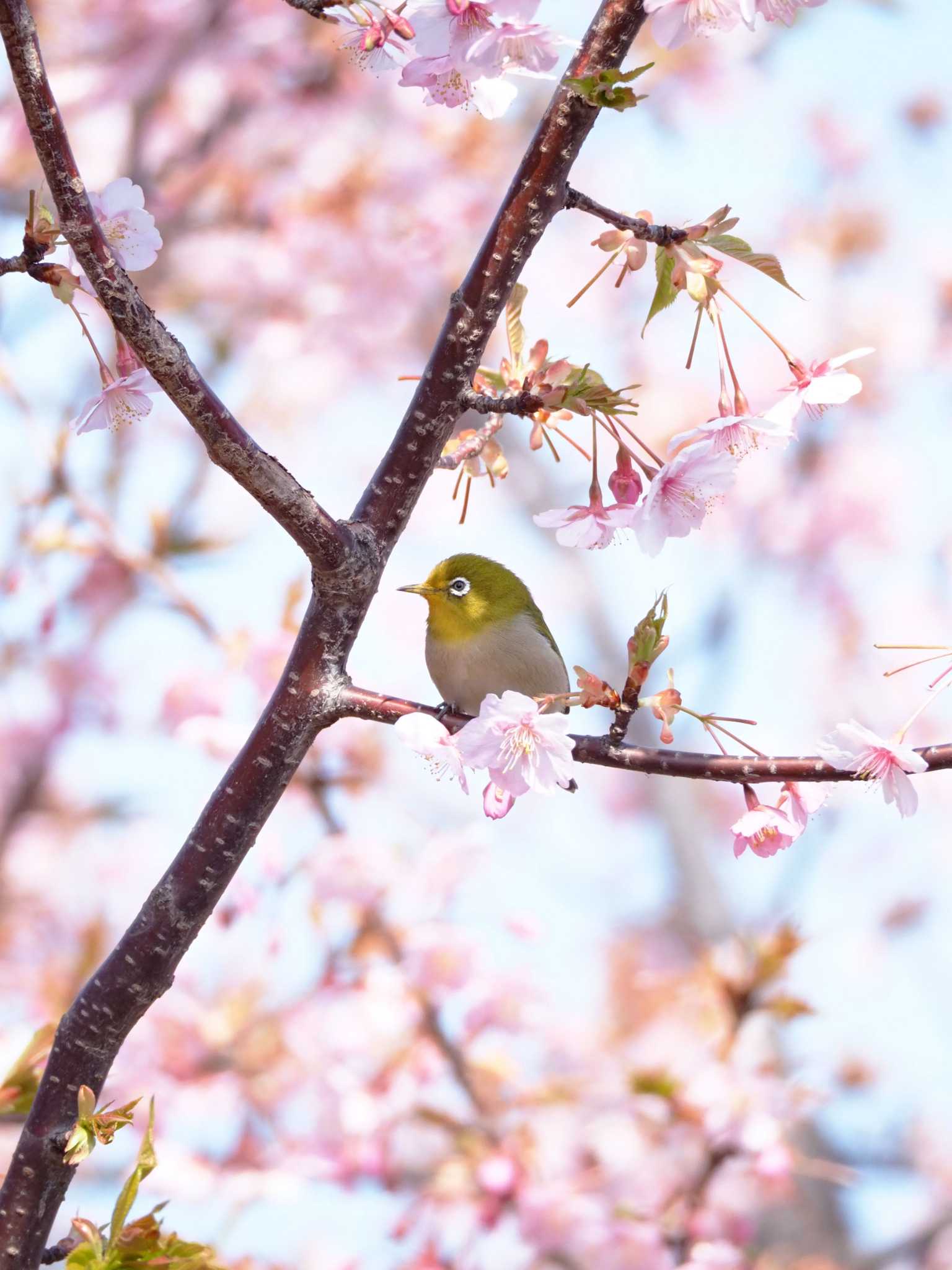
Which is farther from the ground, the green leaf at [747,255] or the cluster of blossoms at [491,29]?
the cluster of blossoms at [491,29]

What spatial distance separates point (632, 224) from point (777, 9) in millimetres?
327

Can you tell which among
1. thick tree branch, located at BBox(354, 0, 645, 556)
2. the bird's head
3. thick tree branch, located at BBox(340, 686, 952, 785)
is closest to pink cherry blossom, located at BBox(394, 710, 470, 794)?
thick tree branch, located at BBox(340, 686, 952, 785)

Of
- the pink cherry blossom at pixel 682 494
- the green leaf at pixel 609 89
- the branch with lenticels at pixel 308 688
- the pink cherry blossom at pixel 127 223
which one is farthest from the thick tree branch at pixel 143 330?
the green leaf at pixel 609 89

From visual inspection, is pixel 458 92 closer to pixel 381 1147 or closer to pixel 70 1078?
pixel 70 1078

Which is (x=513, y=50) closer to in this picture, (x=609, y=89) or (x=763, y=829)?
(x=609, y=89)

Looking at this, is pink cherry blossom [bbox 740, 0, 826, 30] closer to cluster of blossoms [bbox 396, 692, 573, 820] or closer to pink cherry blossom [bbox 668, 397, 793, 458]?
pink cherry blossom [bbox 668, 397, 793, 458]

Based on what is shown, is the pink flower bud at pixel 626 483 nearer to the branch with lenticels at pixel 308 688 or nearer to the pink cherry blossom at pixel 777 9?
the branch with lenticels at pixel 308 688

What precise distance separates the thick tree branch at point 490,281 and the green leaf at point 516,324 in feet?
0.29

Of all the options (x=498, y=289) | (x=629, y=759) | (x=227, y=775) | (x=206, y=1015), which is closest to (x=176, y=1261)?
(x=227, y=775)

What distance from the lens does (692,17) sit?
163 centimetres

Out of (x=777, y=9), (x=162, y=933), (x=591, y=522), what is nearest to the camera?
(x=777, y=9)

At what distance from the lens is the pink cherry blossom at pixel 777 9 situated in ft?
5.13

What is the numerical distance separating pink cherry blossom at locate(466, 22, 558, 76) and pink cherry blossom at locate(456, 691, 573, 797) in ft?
2.88

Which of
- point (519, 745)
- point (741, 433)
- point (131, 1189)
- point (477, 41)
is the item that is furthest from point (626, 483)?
point (131, 1189)
